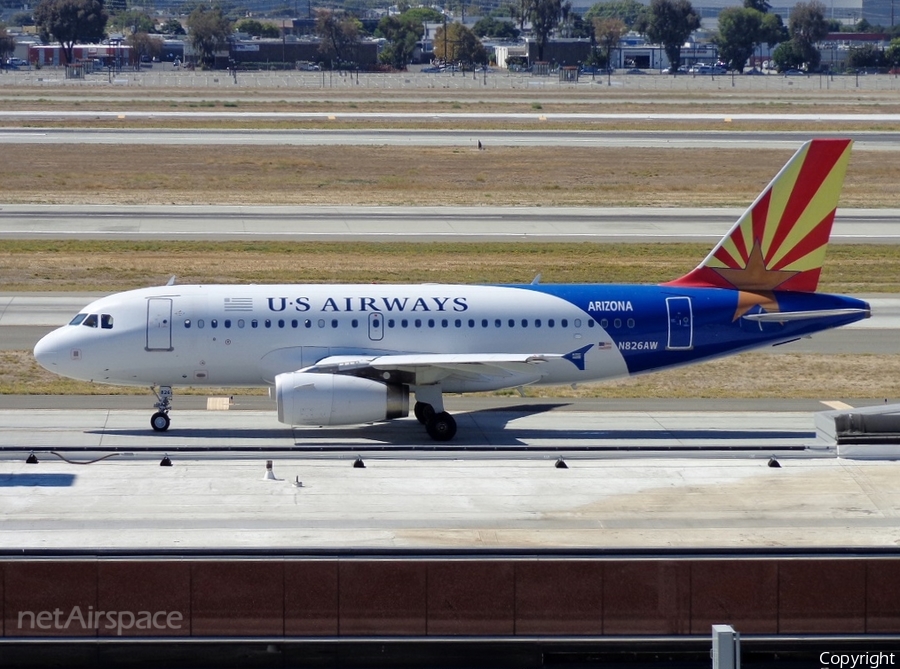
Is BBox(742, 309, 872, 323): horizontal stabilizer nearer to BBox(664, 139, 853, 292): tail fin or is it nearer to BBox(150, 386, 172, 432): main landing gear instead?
BBox(664, 139, 853, 292): tail fin

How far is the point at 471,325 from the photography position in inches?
1428

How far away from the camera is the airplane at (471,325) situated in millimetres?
35375

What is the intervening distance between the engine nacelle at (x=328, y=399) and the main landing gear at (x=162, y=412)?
3.78 m

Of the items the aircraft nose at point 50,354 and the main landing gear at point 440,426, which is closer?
the main landing gear at point 440,426

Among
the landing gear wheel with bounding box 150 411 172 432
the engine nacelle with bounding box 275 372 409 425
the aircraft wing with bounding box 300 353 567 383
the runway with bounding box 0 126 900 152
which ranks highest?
the runway with bounding box 0 126 900 152

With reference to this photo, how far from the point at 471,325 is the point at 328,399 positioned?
16.7 ft

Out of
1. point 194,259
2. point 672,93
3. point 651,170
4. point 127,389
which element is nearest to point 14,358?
point 127,389

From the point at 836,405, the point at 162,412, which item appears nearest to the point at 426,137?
the point at 836,405

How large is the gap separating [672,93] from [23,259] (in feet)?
457

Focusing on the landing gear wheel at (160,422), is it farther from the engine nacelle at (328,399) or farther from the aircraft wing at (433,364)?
the aircraft wing at (433,364)

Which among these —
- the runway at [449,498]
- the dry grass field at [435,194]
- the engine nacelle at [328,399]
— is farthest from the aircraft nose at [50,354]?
the runway at [449,498]

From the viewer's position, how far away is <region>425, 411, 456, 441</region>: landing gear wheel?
34.9m

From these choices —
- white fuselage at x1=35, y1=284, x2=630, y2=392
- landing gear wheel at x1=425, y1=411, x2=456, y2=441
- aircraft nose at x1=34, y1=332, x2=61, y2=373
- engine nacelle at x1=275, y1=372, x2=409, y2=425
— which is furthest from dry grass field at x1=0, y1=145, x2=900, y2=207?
engine nacelle at x1=275, y1=372, x2=409, y2=425

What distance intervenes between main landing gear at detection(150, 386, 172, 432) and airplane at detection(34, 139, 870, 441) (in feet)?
0.13
